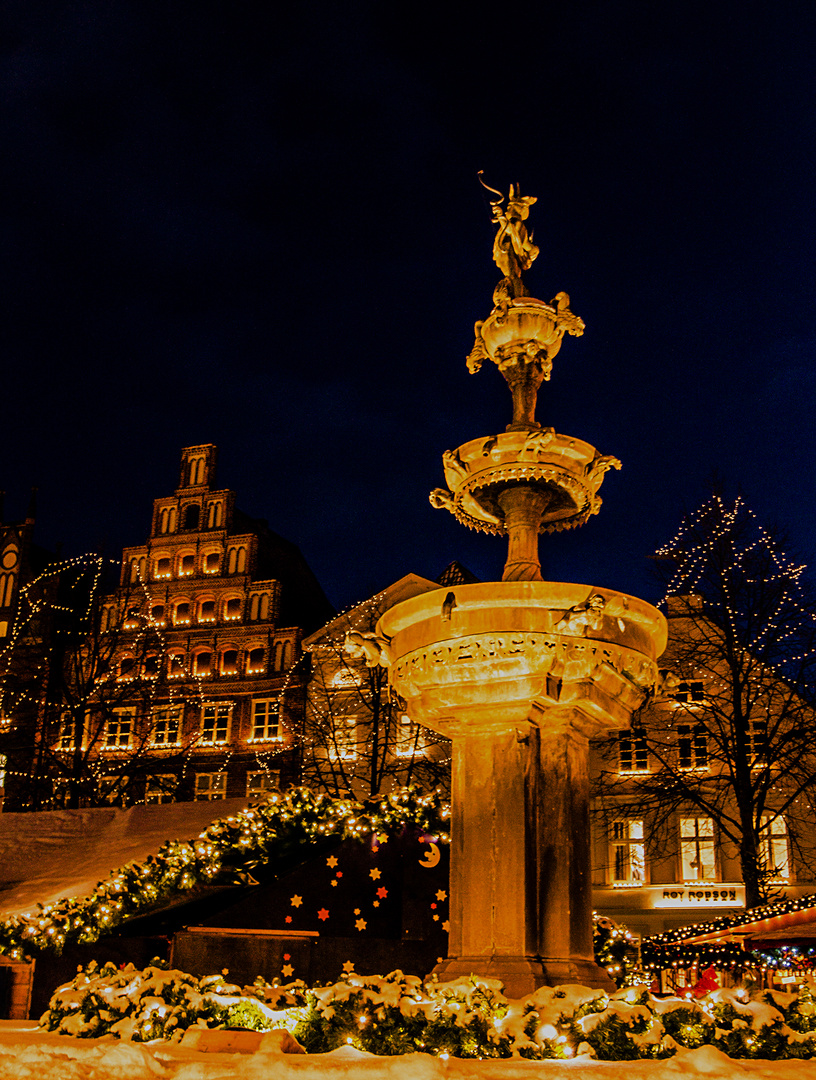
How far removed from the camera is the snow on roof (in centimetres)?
1002

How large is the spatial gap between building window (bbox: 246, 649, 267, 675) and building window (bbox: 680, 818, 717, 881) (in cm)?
1417

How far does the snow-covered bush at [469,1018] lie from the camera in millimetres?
4668

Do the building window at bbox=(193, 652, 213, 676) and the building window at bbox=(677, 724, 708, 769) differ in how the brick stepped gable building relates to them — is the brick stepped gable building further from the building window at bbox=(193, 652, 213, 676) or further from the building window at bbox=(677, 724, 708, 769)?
the building window at bbox=(677, 724, 708, 769)

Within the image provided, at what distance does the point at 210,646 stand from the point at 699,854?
16957mm

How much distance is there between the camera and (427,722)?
6969 mm

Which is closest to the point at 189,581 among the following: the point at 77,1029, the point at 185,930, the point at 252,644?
the point at 252,644

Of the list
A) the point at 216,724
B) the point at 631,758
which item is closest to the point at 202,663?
the point at 216,724

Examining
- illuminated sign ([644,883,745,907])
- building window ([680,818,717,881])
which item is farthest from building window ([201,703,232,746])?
building window ([680,818,717,881])

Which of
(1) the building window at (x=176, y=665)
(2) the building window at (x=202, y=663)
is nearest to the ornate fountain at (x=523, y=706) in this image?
(2) the building window at (x=202, y=663)

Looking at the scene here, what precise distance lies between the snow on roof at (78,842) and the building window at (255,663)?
2226 cm

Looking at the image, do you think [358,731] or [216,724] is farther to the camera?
[216,724]

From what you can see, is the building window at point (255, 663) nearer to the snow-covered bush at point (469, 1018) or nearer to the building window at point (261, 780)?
the building window at point (261, 780)

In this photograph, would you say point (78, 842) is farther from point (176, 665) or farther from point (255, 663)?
point (176, 665)

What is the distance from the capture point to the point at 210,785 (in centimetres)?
3500
